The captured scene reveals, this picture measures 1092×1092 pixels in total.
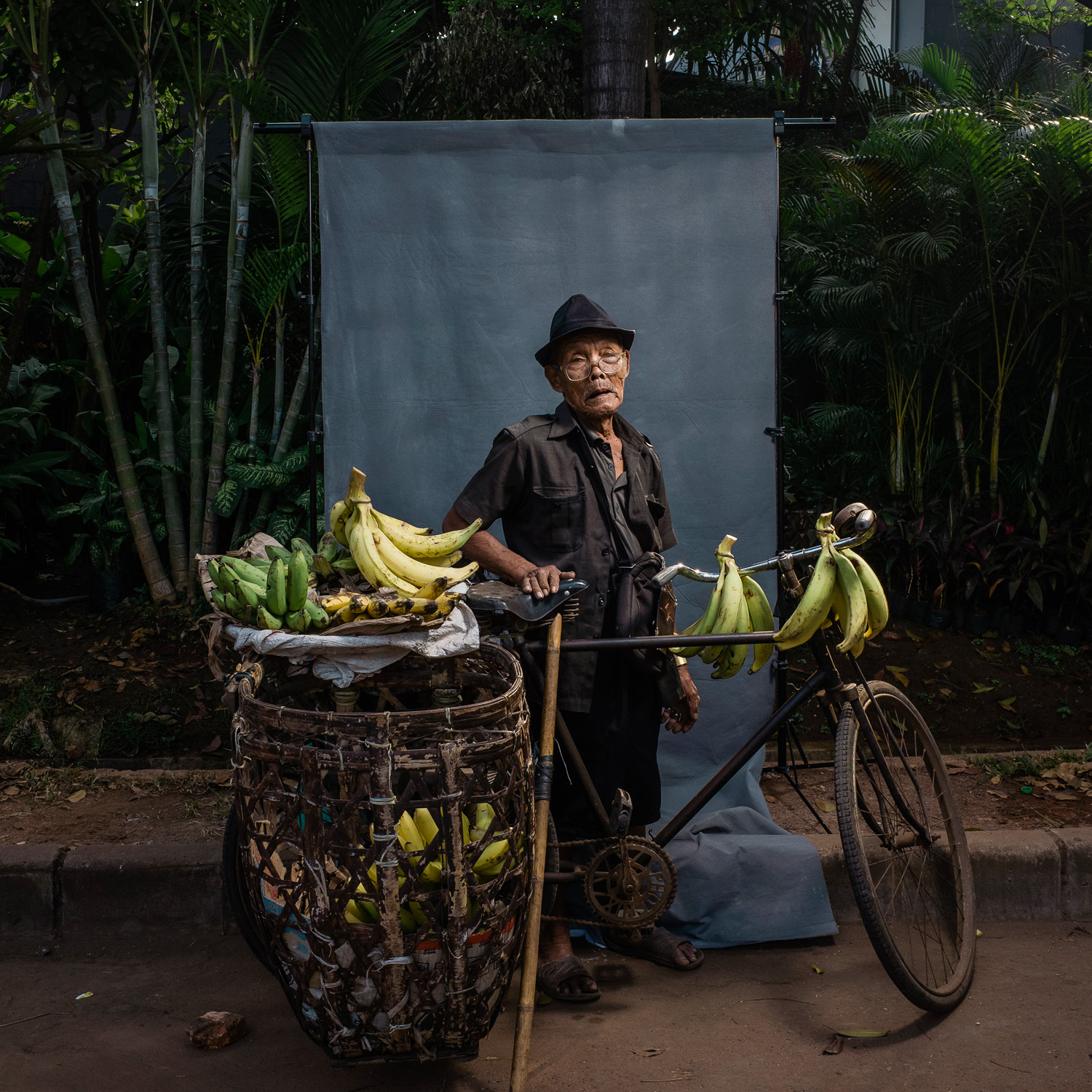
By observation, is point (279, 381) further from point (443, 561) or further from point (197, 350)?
point (443, 561)

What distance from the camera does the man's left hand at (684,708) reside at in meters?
3.20

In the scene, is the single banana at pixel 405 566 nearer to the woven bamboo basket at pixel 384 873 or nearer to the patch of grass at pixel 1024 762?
the woven bamboo basket at pixel 384 873

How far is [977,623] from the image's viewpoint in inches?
239

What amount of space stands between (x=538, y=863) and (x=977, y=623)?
171 inches

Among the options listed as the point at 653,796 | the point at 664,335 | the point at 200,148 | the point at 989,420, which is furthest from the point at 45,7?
the point at 989,420

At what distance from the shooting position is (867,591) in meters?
2.83

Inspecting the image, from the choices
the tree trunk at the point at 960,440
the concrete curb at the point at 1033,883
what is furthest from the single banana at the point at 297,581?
the tree trunk at the point at 960,440

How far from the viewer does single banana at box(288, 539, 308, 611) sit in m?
2.33

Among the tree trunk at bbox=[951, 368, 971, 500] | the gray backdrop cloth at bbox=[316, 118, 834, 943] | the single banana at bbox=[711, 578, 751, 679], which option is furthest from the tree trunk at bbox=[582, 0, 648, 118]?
the single banana at bbox=[711, 578, 751, 679]

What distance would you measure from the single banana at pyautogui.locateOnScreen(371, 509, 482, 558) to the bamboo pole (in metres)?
0.33

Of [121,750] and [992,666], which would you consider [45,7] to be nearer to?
[121,750]

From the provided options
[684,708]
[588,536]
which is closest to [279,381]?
[588,536]

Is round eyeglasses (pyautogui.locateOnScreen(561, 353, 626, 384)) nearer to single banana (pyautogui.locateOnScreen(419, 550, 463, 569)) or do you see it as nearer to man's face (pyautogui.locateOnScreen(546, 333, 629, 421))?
man's face (pyautogui.locateOnScreen(546, 333, 629, 421))

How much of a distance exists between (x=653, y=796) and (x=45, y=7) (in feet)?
15.7
